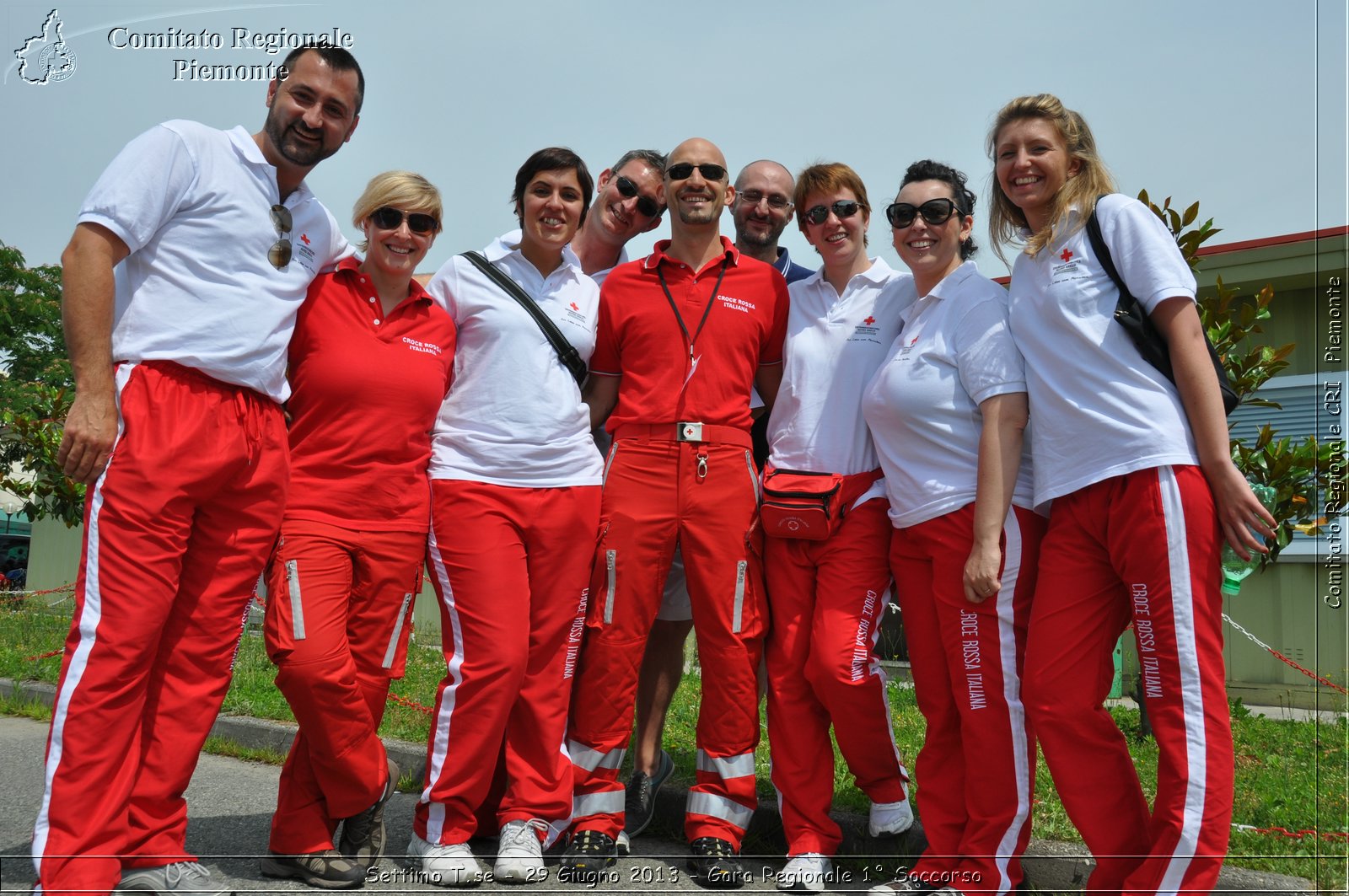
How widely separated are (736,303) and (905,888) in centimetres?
255

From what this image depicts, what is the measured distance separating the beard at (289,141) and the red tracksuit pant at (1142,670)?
126 inches

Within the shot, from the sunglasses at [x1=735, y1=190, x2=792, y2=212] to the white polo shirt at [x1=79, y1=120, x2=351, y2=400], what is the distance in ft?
8.57

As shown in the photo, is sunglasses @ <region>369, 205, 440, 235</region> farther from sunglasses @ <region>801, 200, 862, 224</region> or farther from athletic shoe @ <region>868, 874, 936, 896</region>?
athletic shoe @ <region>868, 874, 936, 896</region>

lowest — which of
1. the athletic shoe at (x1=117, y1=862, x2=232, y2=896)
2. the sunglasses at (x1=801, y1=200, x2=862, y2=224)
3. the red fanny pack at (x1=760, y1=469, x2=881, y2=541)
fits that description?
the athletic shoe at (x1=117, y1=862, x2=232, y2=896)

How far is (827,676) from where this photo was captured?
4.07m

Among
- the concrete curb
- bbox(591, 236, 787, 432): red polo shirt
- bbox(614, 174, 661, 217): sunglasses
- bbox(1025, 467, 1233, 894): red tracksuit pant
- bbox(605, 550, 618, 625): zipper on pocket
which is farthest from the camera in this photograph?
bbox(614, 174, 661, 217): sunglasses

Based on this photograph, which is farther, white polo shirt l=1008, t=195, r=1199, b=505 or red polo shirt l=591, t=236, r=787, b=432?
red polo shirt l=591, t=236, r=787, b=432

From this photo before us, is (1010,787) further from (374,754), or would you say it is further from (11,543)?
(11,543)

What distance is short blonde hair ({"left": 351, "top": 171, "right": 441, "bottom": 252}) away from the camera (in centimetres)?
440

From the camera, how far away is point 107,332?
3443 mm

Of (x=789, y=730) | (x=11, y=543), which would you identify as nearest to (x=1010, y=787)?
(x=789, y=730)

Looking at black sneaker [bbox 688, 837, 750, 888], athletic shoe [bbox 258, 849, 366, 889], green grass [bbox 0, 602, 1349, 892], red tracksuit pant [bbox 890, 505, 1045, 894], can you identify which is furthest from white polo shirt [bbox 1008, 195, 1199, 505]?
athletic shoe [bbox 258, 849, 366, 889]

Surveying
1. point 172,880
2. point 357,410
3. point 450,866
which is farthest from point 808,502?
point 172,880

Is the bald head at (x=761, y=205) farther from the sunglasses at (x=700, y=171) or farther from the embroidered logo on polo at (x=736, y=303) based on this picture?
the embroidered logo on polo at (x=736, y=303)
